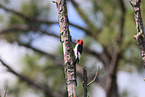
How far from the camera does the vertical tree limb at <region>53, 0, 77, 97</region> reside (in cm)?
142

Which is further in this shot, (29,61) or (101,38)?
(29,61)

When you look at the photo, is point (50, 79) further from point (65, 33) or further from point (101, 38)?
point (65, 33)

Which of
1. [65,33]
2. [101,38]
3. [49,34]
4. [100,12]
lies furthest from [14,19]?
[65,33]

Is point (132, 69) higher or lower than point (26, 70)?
lower

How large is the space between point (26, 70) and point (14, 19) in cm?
167

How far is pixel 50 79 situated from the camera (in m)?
6.70

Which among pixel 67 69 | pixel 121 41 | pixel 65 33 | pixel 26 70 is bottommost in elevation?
pixel 67 69

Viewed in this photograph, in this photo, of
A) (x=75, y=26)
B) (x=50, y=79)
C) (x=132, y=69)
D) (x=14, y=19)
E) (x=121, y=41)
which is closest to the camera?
(x=121, y=41)

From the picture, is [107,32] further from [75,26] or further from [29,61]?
[29,61]

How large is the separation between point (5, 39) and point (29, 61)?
54.6 inches

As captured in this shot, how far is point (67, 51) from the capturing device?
149 cm

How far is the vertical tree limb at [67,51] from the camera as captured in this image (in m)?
1.42

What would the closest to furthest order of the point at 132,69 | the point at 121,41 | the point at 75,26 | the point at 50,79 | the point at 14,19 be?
the point at 121,41 → the point at 75,26 → the point at 132,69 → the point at 14,19 → the point at 50,79

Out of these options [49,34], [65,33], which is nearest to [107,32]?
[49,34]
